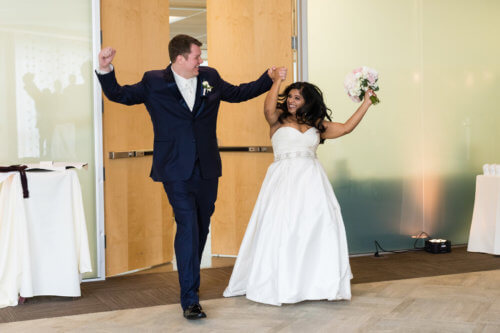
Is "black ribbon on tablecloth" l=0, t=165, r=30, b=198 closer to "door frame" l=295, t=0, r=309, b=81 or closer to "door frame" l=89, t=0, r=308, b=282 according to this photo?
"door frame" l=89, t=0, r=308, b=282

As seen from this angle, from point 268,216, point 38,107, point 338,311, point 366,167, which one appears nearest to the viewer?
point 338,311

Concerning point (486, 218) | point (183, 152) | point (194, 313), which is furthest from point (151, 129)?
point (486, 218)

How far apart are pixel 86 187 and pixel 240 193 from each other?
1.63 m

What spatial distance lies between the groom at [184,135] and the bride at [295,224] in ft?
1.43

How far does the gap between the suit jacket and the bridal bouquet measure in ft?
3.25

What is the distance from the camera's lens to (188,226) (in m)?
3.88

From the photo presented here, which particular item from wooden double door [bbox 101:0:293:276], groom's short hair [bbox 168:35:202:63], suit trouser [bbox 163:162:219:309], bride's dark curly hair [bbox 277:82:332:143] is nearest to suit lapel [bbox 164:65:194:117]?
groom's short hair [bbox 168:35:202:63]

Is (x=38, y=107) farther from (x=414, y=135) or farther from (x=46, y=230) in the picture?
(x=414, y=135)

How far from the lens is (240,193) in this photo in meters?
6.12

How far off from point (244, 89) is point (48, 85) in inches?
60.7

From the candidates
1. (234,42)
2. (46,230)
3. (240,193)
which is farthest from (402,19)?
(46,230)

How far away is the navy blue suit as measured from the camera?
3.88 meters

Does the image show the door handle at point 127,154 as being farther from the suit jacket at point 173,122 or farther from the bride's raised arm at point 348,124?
the bride's raised arm at point 348,124

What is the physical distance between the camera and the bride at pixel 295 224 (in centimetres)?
411
